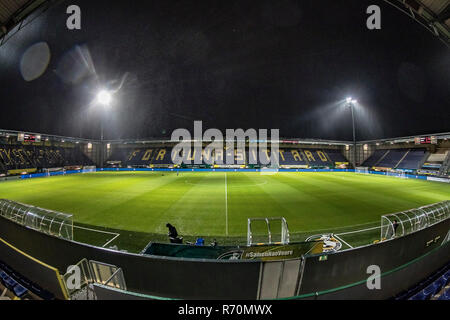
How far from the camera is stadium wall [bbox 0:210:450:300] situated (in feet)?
12.2

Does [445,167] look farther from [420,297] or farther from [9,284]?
[9,284]

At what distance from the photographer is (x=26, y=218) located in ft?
19.5

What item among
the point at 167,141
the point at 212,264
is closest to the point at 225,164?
the point at 167,141

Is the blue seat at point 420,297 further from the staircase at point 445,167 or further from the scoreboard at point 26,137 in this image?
the scoreboard at point 26,137

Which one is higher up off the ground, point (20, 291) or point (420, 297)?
point (20, 291)

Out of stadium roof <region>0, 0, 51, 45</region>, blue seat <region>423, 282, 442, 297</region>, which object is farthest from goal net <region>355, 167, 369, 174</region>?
stadium roof <region>0, 0, 51, 45</region>

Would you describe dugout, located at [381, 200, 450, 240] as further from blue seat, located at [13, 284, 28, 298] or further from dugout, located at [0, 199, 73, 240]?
dugout, located at [0, 199, 73, 240]

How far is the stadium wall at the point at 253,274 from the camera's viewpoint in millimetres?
3730

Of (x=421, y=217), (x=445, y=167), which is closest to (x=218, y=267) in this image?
(x=421, y=217)

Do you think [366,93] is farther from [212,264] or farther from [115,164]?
[115,164]

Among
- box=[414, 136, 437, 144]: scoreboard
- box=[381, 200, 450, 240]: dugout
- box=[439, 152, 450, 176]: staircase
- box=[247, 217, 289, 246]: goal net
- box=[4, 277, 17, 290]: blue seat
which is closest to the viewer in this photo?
box=[4, 277, 17, 290]: blue seat

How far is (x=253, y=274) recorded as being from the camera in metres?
3.72

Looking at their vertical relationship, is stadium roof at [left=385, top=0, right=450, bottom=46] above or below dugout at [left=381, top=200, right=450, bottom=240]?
above

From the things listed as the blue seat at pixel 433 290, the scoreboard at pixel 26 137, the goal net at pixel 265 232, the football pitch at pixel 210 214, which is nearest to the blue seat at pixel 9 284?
the football pitch at pixel 210 214
